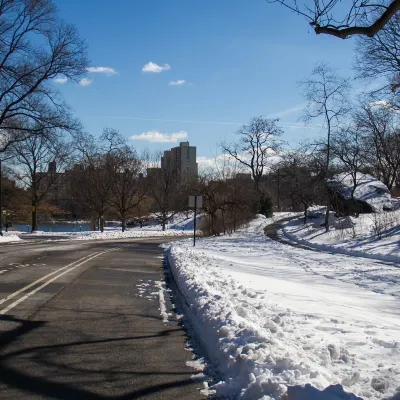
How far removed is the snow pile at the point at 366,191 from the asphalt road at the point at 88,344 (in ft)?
103

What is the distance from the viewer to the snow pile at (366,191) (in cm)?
3978

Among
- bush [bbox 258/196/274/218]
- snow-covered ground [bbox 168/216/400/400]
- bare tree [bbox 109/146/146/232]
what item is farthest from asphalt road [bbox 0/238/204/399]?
bush [bbox 258/196/274/218]

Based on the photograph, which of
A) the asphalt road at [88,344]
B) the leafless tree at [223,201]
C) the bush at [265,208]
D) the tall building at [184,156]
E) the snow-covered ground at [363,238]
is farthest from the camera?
the tall building at [184,156]

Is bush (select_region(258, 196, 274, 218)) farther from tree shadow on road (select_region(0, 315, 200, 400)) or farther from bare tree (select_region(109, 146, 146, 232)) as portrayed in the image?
tree shadow on road (select_region(0, 315, 200, 400))

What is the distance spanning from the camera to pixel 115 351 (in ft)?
20.1

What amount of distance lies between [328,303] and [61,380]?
6.07m

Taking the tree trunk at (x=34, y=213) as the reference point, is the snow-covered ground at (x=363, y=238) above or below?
below

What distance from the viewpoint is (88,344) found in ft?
21.0

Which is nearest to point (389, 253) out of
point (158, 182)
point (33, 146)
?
point (33, 146)

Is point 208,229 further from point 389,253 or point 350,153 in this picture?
point 389,253

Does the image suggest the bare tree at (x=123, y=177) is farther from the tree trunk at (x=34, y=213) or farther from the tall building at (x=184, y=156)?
the tall building at (x=184, y=156)

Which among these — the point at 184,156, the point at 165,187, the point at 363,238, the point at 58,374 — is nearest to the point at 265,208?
the point at 165,187

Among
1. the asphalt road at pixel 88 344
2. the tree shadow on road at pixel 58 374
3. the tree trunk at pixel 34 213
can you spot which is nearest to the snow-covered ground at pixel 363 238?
the asphalt road at pixel 88 344

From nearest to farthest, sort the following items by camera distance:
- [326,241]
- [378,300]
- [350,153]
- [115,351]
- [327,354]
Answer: [327,354] < [115,351] < [378,300] < [326,241] < [350,153]
